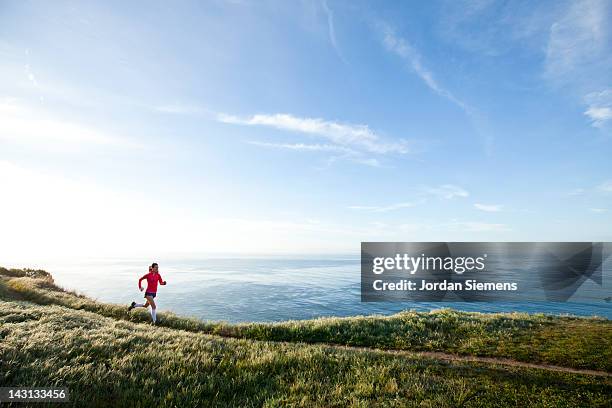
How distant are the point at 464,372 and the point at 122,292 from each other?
246 feet

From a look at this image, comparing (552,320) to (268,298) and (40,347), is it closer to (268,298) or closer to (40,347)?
(40,347)

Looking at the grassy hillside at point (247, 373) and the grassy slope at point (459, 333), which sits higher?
the grassy hillside at point (247, 373)

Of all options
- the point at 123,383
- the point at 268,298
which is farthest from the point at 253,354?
the point at 268,298

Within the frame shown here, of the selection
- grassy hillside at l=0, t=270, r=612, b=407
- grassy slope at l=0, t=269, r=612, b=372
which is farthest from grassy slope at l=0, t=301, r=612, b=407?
grassy slope at l=0, t=269, r=612, b=372

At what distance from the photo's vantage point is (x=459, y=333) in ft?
53.7

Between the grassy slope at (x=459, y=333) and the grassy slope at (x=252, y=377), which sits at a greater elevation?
the grassy slope at (x=252, y=377)

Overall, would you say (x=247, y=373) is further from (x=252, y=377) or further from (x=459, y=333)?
(x=459, y=333)

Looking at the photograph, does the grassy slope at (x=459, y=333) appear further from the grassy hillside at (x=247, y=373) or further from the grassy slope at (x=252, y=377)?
the grassy slope at (x=252, y=377)

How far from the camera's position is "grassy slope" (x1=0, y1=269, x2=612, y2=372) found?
505 inches

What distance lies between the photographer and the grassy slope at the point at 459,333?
12836 millimetres

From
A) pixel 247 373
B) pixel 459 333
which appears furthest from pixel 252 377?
pixel 459 333

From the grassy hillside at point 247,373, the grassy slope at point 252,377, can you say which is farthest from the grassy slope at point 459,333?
the grassy slope at point 252,377

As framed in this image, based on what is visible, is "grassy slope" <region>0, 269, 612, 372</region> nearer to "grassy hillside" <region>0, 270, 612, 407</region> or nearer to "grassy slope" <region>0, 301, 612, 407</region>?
"grassy hillside" <region>0, 270, 612, 407</region>

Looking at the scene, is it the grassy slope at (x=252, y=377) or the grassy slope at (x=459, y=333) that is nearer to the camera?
the grassy slope at (x=252, y=377)
